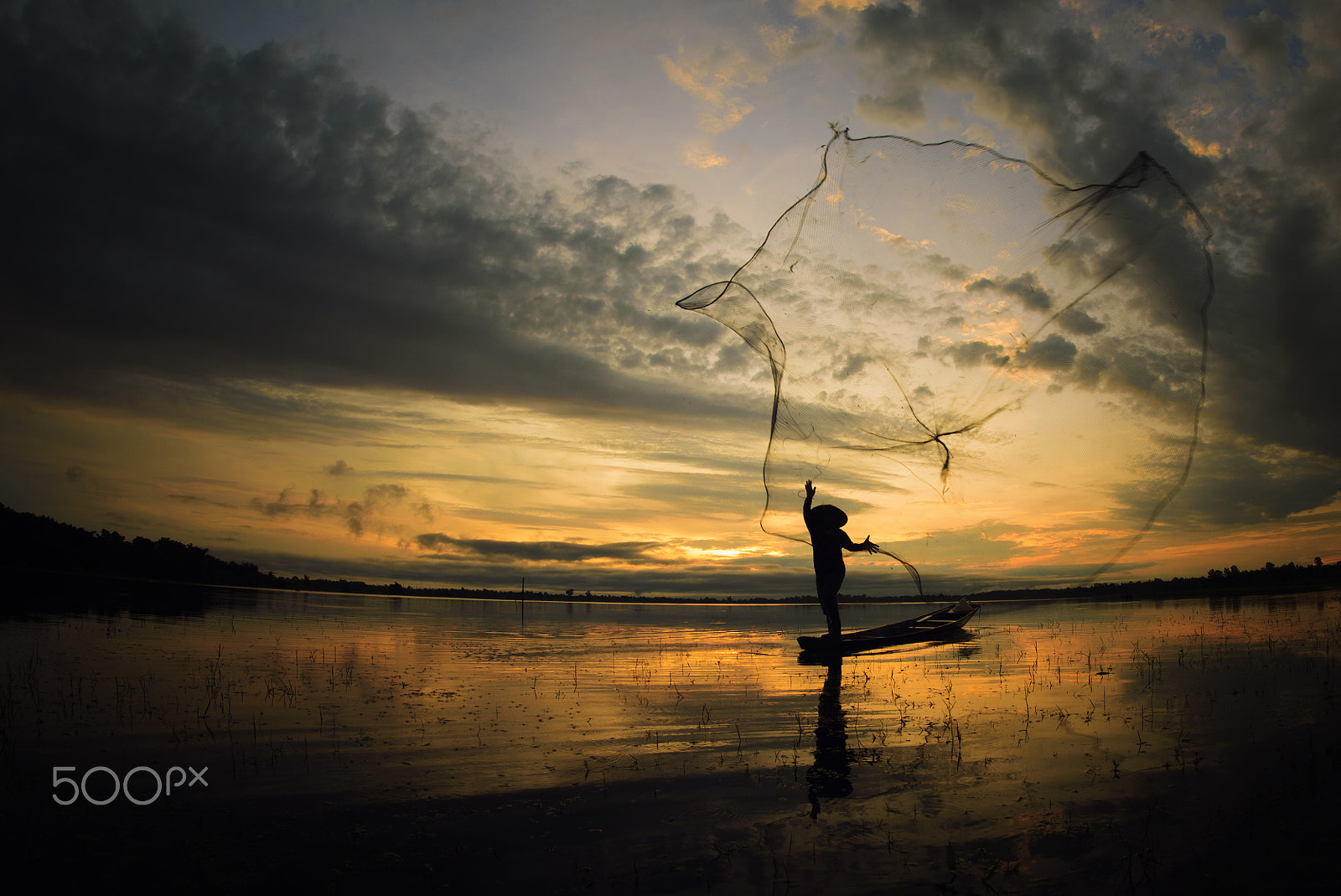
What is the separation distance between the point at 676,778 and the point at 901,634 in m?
16.7

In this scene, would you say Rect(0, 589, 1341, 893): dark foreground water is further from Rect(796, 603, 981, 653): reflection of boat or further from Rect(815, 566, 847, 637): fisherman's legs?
Rect(796, 603, 981, 653): reflection of boat

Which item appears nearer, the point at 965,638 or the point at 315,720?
the point at 315,720

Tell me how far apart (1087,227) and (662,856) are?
32.5 ft

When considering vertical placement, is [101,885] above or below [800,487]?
below

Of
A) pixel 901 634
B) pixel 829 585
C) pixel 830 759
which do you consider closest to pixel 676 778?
pixel 830 759

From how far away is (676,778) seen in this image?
7.34 meters

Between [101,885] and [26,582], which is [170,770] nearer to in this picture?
[101,885]

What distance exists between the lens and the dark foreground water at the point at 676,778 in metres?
5.04

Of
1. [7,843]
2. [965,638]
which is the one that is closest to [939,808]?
[7,843]

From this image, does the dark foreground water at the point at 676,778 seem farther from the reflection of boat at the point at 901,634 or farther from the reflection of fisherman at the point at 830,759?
the reflection of boat at the point at 901,634

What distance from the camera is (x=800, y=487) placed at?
1371 centimetres

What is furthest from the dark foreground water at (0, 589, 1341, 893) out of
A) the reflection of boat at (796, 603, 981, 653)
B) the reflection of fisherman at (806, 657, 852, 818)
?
the reflection of boat at (796, 603, 981, 653)

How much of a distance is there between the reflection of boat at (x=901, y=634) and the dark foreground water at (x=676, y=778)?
3.92 meters

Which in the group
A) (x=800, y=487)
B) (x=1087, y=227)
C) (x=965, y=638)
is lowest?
(x=965, y=638)
